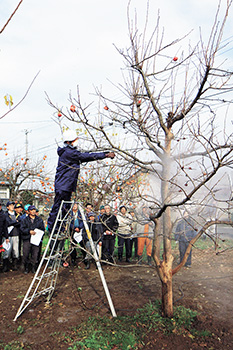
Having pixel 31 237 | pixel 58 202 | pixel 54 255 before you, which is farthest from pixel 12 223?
pixel 54 255

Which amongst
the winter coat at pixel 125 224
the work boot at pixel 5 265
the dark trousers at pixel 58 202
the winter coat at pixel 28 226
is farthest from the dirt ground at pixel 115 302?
the dark trousers at pixel 58 202

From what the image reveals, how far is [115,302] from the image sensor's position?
473 centimetres

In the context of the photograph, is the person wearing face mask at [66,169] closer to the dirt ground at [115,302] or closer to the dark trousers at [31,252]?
the dirt ground at [115,302]

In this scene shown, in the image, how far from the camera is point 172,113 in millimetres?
3799

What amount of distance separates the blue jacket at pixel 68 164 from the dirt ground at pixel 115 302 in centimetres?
173

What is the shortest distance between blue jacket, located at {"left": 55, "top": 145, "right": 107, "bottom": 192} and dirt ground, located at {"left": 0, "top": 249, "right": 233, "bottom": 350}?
1.73 metres

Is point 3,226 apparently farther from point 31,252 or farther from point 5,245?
point 31,252

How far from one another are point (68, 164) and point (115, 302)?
2481 millimetres

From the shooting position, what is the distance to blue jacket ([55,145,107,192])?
4422 millimetres

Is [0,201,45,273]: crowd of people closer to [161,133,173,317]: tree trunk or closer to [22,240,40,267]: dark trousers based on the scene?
[22,240,40,267]: dark trousers

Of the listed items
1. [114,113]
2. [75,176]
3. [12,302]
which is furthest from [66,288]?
[114,113]

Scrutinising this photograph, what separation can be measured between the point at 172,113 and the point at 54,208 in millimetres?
2675

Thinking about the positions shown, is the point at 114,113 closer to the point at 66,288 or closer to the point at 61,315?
the point at 61,315

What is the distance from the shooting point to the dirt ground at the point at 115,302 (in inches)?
142
